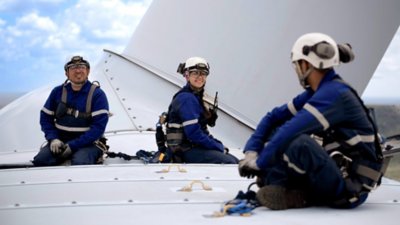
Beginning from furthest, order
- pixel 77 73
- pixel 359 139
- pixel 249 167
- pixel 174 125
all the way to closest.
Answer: pixel 77 73 → pixel 174 125 → pixel 249 167 → pixel 359 139

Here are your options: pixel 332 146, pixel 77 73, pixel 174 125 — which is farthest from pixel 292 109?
pixel 77 73

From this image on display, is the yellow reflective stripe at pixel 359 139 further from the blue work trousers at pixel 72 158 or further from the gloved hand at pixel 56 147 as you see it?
the gloved hand at pixel 56 147

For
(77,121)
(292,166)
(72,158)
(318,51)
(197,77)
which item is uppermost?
(318,51)

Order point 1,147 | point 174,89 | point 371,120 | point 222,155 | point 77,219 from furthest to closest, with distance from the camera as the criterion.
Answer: point 174,89
point 1,147
point 222,155
point 371,120
point 77,219

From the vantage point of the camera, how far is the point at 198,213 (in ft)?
13.0

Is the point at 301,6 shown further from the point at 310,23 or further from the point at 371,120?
the point at 371,120

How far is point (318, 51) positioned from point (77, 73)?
3099mm

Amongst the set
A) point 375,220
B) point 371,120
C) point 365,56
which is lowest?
point 375,220

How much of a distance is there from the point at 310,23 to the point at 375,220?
13.8 ft

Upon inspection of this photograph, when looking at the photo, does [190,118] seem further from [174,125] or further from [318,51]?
[318,51]

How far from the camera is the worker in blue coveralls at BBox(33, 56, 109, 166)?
21.0 feet

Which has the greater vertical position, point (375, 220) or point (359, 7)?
point (359, 7)

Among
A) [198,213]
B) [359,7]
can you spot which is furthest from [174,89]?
[198,213]

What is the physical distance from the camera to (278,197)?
402 centimetres
